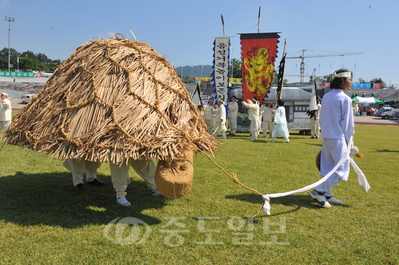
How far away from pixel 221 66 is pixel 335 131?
37.8 ft

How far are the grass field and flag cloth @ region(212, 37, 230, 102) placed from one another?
32.9 ft

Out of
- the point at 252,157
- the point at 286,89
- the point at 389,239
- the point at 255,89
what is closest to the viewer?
the point at 389,239

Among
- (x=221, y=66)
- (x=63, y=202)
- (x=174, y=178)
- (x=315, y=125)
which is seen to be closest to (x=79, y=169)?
(x=63, y=202)

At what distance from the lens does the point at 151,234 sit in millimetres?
3891

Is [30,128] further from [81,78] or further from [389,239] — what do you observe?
[389,239]

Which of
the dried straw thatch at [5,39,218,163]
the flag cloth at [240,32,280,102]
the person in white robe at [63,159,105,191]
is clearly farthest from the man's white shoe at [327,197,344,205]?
the flag cloth at [240,32,280,102]

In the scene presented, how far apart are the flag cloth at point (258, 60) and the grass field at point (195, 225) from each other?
1006cm

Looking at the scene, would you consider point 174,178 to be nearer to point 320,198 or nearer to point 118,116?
point 118,116

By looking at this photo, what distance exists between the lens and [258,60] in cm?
1582

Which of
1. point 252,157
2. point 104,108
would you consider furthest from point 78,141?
point 252,157

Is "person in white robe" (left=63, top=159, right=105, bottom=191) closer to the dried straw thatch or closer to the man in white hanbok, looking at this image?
the dried straw thatch

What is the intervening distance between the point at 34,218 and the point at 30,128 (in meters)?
1.19

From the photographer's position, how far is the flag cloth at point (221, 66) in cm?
1584

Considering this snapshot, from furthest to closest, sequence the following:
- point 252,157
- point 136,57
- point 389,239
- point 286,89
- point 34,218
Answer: point 286,89 < point 252,157 < point 136,57 < point 34,218 < point 389,239
